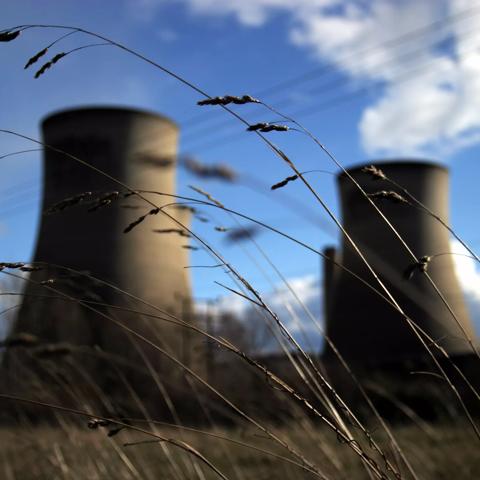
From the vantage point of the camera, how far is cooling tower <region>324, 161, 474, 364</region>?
12.2 m

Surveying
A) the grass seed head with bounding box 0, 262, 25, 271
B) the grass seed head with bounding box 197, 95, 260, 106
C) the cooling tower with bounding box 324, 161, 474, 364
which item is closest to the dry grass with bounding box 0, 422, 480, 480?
the grass seed head with bounding box 0, 262, 25, 271

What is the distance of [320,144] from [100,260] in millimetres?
11739

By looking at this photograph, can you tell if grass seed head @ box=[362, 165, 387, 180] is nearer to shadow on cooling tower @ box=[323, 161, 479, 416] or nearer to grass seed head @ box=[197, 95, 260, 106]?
grass seed head @ box=[197, 95, 260, 106]

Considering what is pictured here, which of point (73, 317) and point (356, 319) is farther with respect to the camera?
point (356, 319)

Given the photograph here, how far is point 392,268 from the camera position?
12875 millimetres

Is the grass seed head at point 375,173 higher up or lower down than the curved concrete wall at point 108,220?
lower down

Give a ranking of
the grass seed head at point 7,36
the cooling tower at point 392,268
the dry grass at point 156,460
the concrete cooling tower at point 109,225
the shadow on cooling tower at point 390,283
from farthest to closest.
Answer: the cooling tower at point 392,268 < the shadow on cooling tower at point 390,283 < the concrete cooling tower at point 109,225 < the dry grass at point 156,460 < the grass seed head at point 7,36

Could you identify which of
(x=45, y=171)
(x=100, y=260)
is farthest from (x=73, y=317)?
(x=45, y=171)

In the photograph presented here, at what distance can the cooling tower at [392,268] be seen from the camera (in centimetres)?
1223

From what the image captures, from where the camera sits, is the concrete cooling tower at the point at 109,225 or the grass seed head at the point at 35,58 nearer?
the grass seed head at the point at 35,58

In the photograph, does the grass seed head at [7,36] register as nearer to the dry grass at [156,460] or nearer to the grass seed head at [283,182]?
the grass seed head at [283,182]

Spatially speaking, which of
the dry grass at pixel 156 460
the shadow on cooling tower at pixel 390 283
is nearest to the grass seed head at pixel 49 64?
the dry grass at pixel 156 460

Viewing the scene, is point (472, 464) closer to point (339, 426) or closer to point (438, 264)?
point (339, 426)

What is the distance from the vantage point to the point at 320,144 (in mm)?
919
